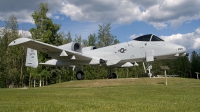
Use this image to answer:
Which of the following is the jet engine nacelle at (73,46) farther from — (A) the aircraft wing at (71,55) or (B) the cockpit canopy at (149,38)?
(B) the cockpit canopy at (149,38)

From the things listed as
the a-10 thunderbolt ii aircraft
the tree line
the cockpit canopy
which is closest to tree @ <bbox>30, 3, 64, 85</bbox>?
the tree line

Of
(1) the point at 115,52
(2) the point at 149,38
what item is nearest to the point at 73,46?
(1) the point at 115,52

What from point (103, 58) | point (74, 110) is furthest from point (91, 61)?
point (74, 110)

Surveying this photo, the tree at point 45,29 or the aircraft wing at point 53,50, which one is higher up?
the tree at point 45,29

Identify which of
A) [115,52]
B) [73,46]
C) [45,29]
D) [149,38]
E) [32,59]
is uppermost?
[45,29]

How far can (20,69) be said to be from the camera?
1524 inches

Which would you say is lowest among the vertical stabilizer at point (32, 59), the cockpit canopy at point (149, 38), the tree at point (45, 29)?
the vertical stabilizer at point (32, 59)

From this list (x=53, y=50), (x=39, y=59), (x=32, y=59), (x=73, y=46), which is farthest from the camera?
(x=39, y=59)

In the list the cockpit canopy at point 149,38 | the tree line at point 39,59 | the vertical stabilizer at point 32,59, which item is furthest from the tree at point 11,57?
the cockpit canopy at point 149,38

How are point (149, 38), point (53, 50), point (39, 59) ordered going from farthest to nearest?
point (39, 59) → point (53, 50) → point (149, 38)

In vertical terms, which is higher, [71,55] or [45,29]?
[45,29]

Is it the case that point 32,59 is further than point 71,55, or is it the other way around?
point 32,59

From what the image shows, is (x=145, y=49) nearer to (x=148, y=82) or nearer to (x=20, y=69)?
(x=148, y=82)

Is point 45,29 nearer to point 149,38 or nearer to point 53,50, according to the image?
point 53,50
